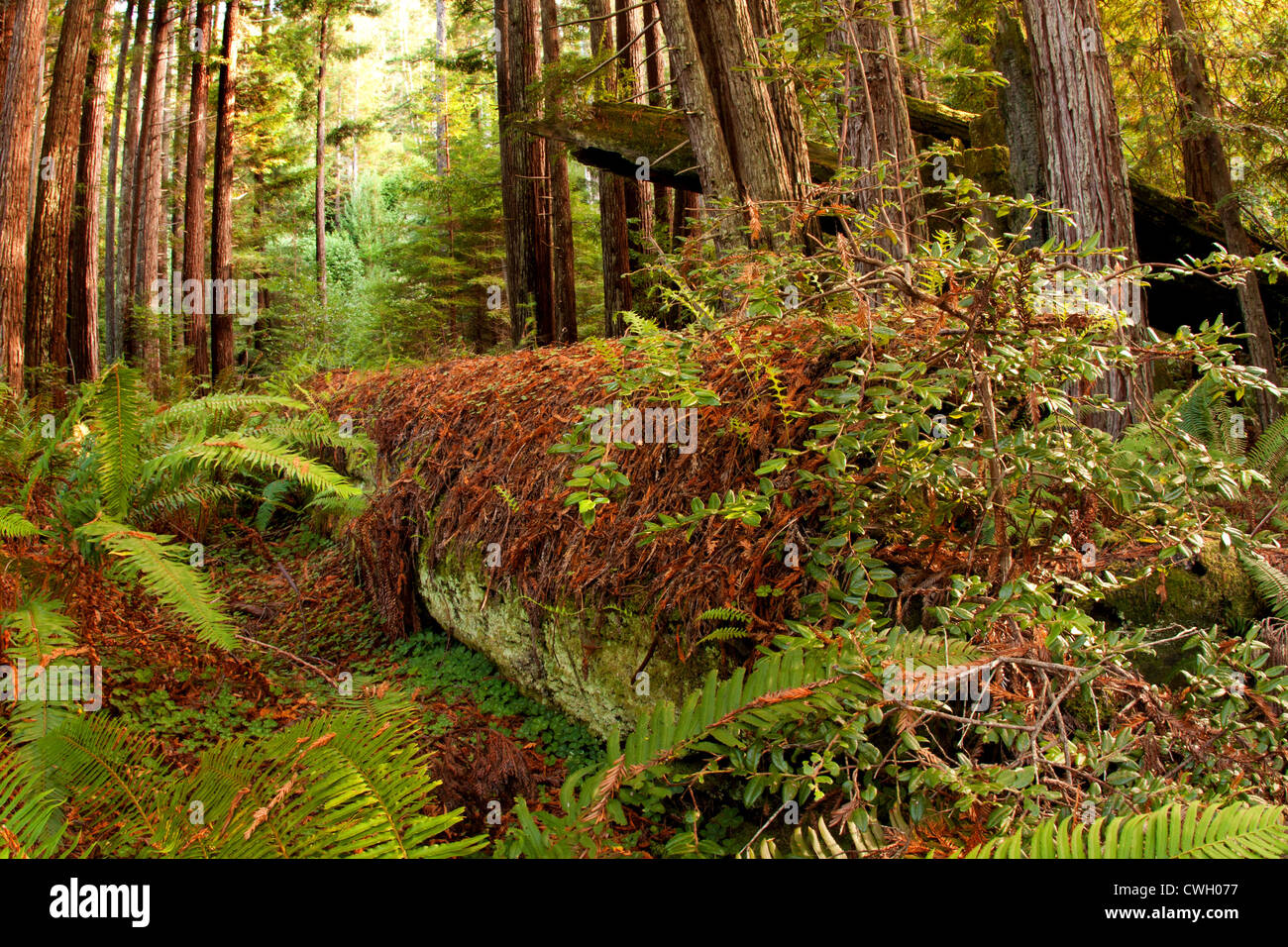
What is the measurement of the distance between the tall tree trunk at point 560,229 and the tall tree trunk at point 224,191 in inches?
218

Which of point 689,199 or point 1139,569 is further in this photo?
point 689,199

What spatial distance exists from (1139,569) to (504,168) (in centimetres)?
906

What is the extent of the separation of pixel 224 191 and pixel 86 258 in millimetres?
2637

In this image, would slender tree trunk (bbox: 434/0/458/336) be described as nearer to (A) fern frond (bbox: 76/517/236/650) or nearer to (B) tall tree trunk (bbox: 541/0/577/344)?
(B) tall tree trunk (bbox: 541/0/577/344)

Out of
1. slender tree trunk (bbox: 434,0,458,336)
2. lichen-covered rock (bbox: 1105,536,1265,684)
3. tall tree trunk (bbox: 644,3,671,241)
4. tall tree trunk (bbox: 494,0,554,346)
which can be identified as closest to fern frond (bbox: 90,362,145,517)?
lichen-covered rock (bbox: 1105,536,1265,684)

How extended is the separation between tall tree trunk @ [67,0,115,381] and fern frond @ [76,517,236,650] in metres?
8.66

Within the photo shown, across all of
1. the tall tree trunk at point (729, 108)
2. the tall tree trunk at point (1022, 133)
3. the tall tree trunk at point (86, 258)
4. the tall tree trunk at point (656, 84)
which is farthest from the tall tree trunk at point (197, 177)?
the tall tree trunk at point (1022, 133)

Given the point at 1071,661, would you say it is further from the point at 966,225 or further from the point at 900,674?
the point at 966,225

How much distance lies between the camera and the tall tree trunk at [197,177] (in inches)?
491

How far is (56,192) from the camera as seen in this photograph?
8523 millimetres

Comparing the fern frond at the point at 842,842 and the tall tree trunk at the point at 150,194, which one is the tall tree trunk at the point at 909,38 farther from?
the tall tree trunk at the point at 150,194

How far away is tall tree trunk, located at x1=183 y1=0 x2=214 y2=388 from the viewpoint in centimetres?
1247
